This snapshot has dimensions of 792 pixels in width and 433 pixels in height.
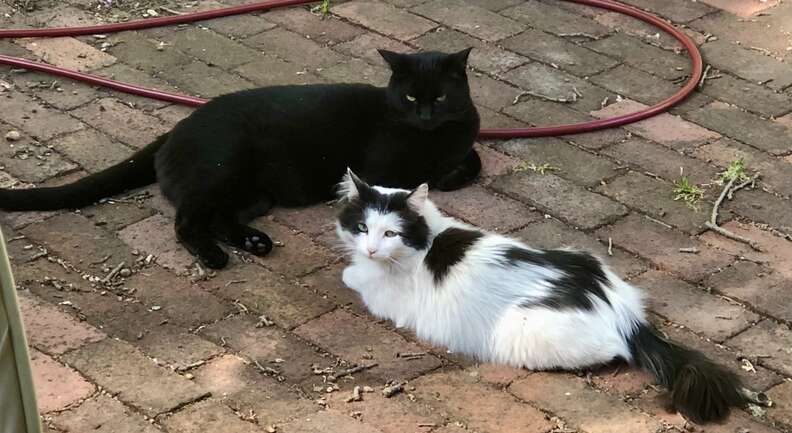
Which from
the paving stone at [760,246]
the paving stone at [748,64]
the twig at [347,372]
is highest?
the paving stone at [748,64]

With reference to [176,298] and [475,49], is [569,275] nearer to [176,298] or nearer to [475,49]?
[176,298]

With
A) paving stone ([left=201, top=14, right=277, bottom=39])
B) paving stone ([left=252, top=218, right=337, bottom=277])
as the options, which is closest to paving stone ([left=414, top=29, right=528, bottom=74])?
paving stone ([left=201, top=14, right=277, bottom=39])

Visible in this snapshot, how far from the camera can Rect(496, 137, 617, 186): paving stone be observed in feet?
13.9

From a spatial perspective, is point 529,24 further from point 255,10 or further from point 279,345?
point 279,345

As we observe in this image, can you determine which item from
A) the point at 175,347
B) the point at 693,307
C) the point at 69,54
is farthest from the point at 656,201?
the point at 69,54

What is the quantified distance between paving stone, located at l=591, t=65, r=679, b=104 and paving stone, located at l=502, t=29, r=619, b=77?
0.06 m

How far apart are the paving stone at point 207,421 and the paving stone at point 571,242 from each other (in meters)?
1.27

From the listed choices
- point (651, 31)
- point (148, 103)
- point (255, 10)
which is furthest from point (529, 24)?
point (148, 103)

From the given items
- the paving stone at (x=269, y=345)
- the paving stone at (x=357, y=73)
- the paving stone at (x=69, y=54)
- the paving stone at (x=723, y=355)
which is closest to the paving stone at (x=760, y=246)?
the paving stone at (x=723, y=355)

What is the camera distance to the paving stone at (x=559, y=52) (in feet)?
16.4

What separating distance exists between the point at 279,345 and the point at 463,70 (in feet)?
4.38

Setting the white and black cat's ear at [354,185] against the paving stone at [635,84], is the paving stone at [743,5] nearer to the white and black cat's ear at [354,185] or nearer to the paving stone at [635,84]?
the paving stone at [635,84]

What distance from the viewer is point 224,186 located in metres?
3.81

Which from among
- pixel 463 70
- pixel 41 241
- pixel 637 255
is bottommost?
pixel 41 241
